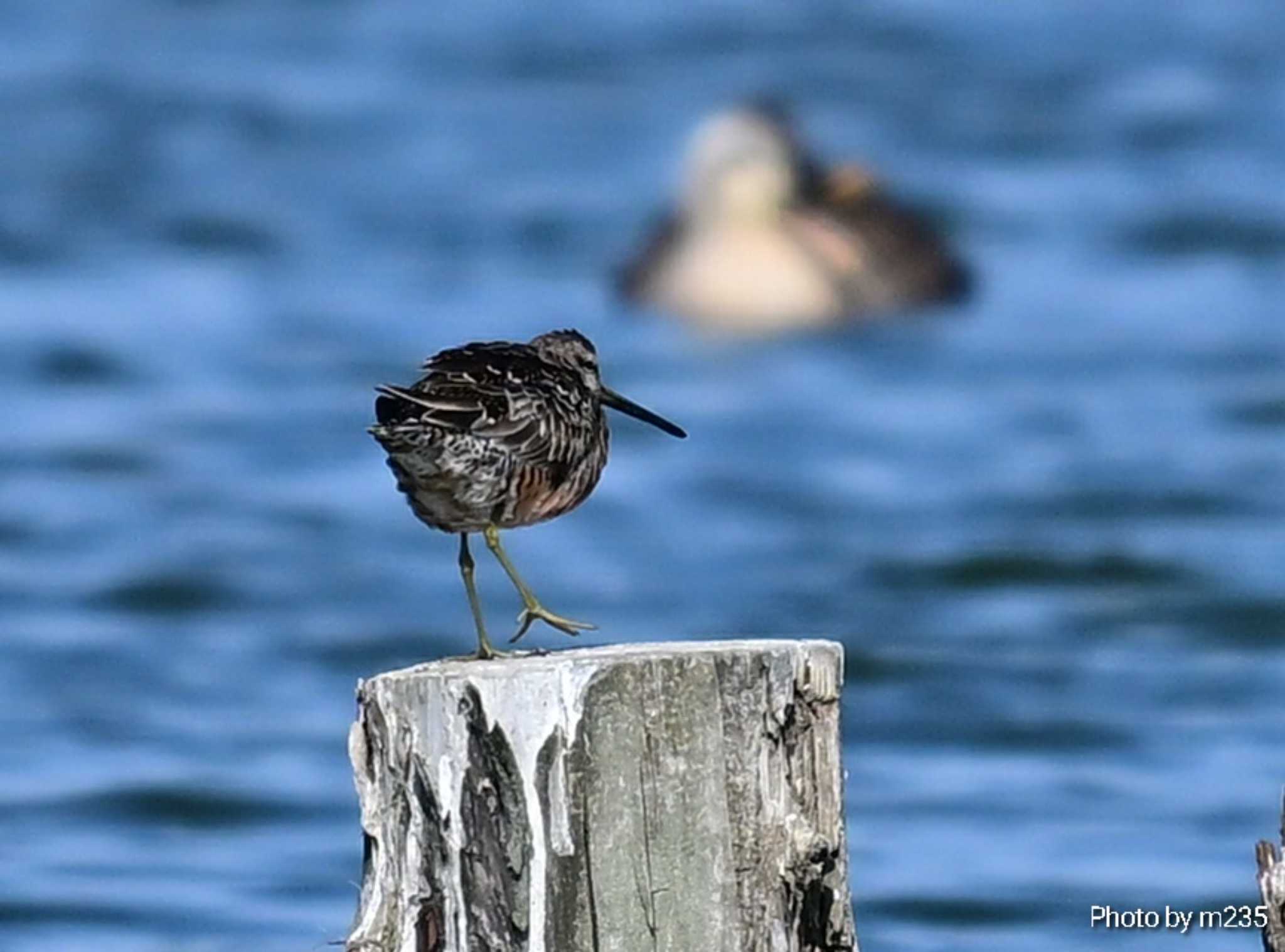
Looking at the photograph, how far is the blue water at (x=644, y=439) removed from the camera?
35.1 feet

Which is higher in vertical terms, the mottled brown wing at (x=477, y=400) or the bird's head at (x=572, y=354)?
the bird's head at (x=572, y=354)

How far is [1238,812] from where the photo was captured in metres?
10.4

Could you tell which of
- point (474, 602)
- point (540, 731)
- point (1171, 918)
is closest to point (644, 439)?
point (1171, 918)

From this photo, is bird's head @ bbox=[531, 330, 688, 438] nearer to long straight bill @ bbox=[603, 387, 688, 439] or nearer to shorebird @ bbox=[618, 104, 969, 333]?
long straight bill @ bbox=[603, 387, 688, 439]

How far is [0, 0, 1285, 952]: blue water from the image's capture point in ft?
35.1

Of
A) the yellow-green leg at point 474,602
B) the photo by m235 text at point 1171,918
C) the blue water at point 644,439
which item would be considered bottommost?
the yellow-green leg at point 474,602

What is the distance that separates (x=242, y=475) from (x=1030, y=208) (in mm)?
6818

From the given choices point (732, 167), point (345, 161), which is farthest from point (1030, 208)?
point (345, 161)

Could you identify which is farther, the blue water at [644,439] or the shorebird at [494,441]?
the blue water at [644,439]

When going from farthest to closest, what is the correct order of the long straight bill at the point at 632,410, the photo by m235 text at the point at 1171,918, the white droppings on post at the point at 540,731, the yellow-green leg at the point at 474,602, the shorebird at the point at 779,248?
the shorebird at the point at 779,248, the photo by m235 text at the point at 1171,918, the long straight bill at the point at 632,410, the yellow-green leg at the point at 474,602, the white droppings on post at the point at 540,731

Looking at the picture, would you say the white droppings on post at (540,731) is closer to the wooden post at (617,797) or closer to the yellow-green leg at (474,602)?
the wooden post at (617,797)

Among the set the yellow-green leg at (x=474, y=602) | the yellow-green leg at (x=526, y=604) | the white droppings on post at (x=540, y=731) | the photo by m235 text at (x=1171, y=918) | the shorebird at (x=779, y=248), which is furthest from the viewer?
the shorebird at (x=779, y=248)

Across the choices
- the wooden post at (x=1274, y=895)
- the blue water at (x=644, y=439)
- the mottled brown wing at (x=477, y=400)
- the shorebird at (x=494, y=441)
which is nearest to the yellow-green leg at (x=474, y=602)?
the shorebird at (x=494, y=441)

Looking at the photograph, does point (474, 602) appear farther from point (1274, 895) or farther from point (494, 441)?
point (1274, 895)
